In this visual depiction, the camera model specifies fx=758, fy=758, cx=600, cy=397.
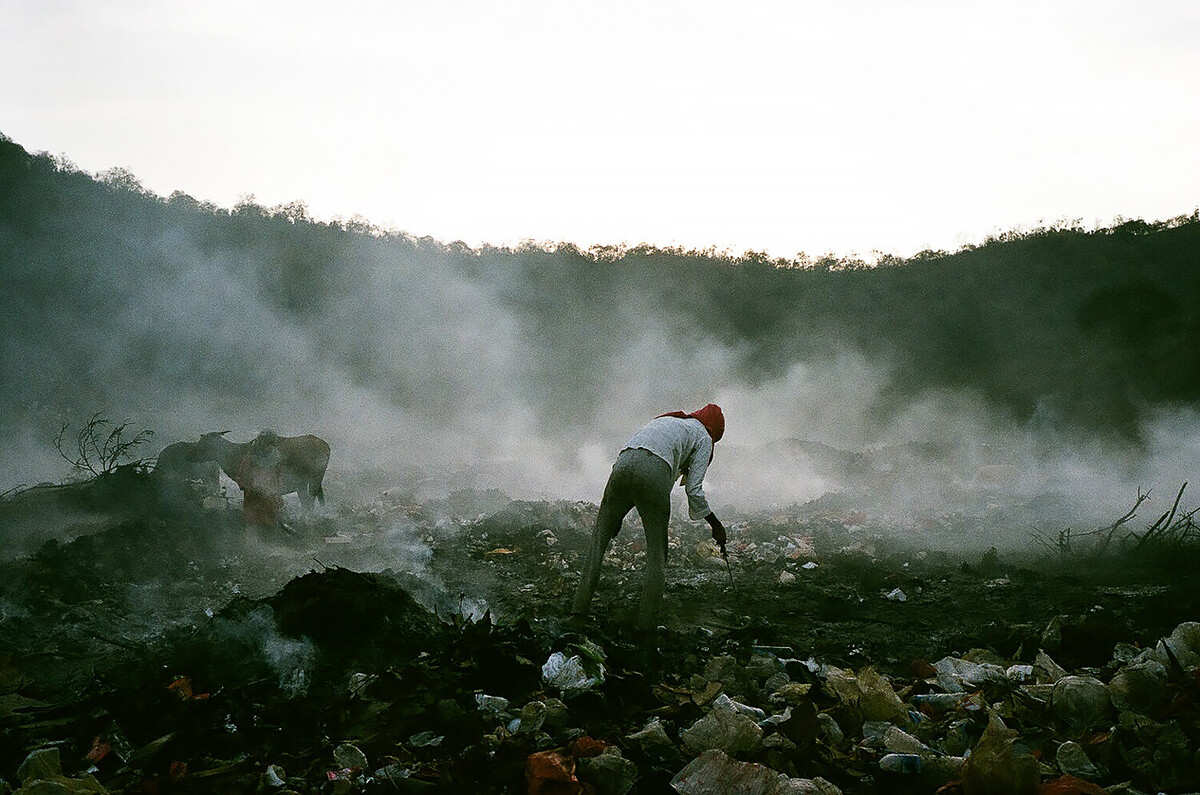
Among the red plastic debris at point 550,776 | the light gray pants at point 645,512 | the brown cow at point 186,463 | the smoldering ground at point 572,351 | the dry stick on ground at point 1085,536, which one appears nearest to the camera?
the red plastic debris at point 550,776

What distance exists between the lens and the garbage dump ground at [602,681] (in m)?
2.57

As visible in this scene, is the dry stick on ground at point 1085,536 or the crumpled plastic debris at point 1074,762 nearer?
the crumpled plastic debris at point 1074,762

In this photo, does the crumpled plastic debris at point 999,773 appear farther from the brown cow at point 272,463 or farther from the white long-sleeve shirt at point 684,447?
the brown cow at point 272,463

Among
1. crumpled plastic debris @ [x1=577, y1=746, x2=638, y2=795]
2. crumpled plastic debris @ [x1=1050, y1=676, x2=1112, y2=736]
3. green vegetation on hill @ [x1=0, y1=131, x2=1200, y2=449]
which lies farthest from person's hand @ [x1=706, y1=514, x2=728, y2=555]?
green vegetation on hill @ [x1=0, y1=131, x2=1200, y2=449]

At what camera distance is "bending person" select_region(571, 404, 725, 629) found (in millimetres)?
4418

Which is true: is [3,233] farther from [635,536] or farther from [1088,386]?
[1088,386]

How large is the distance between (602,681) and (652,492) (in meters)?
1.33

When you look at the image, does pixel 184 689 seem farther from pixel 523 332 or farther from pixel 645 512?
pixel 523 332

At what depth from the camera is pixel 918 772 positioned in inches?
101

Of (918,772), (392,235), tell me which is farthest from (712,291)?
(918,772)

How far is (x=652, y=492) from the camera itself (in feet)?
14.4

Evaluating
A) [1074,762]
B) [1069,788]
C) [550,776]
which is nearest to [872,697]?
[1074,762]

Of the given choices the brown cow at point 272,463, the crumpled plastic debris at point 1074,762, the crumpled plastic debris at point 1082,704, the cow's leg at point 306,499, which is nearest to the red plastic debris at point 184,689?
the crumpled plastic debris at point 1074,762

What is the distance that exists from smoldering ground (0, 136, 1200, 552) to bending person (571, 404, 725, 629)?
676 cm
